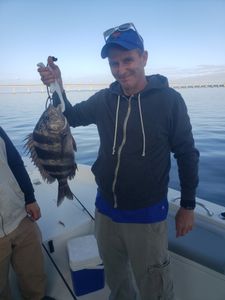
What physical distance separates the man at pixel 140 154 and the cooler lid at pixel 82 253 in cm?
66

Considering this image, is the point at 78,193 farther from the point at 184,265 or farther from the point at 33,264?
the point at 184,265

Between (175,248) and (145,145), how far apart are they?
113 centimetres

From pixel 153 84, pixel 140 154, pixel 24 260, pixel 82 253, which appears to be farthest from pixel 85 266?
pixel 153 84

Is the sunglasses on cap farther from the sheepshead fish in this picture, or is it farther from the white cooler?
the white cooler

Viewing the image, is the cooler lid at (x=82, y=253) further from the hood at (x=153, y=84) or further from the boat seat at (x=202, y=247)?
the hood at (x=153, y=84)

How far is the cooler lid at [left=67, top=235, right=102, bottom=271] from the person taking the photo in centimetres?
271

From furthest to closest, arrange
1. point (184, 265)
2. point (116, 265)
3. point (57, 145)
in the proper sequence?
point (184, 265) → point (116, 265) → point (57, 145)

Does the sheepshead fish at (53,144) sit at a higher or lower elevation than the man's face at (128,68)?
lower

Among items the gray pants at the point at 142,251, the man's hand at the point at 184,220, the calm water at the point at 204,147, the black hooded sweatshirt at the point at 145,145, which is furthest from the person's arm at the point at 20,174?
the calm water at the point at 204,147

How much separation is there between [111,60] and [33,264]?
1.82m

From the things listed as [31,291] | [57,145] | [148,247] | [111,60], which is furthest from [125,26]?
[31,291]

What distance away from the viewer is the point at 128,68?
2.01 m

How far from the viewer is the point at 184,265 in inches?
103

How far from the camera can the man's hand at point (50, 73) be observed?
1.90m
